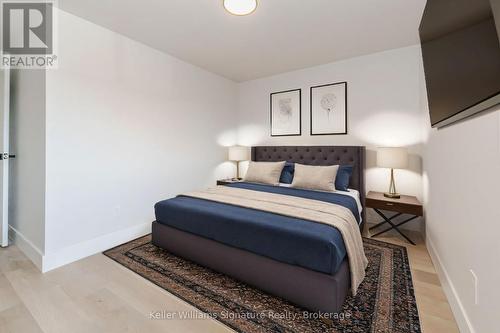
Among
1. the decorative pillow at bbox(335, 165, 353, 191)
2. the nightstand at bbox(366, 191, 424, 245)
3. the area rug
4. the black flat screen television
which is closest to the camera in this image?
the black flat screen television

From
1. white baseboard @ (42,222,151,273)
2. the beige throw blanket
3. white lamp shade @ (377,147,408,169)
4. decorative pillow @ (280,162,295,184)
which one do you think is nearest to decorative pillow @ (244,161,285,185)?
decorative pillow @ (280,162,295,184)

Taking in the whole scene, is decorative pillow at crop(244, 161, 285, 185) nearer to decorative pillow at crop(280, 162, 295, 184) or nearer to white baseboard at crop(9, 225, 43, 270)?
decorative pillow at crop(280, 162, 295, 184)

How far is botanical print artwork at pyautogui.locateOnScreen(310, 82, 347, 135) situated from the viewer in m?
3.56

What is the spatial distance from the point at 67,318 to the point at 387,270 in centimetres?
269

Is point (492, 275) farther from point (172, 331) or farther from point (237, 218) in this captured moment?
point (172, 331)

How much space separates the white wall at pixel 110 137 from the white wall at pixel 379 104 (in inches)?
80.0

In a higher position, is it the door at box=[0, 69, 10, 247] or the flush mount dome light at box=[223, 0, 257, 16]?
the flush mount dome light at box=[223, 0, 257, 16]

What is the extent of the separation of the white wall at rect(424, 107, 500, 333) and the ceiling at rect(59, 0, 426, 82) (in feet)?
4.64

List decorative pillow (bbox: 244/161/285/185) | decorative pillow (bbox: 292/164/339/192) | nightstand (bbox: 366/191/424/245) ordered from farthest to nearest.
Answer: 1. decorative pillow (bbox: 244/161/285/185)
2. decorative pillow (bbox: 292/164/339/192)
3. nightstand (bbox: 366/191/424/245)

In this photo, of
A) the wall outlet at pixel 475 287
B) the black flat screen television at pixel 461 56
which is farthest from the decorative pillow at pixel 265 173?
the wall outlet at pixel 475 287

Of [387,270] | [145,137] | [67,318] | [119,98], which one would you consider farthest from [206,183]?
[387,270]

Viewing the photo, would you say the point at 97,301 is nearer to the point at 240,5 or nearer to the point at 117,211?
the point at 117,211

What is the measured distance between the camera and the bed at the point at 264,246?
153cm

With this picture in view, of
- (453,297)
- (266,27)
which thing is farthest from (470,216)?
(266,27)
